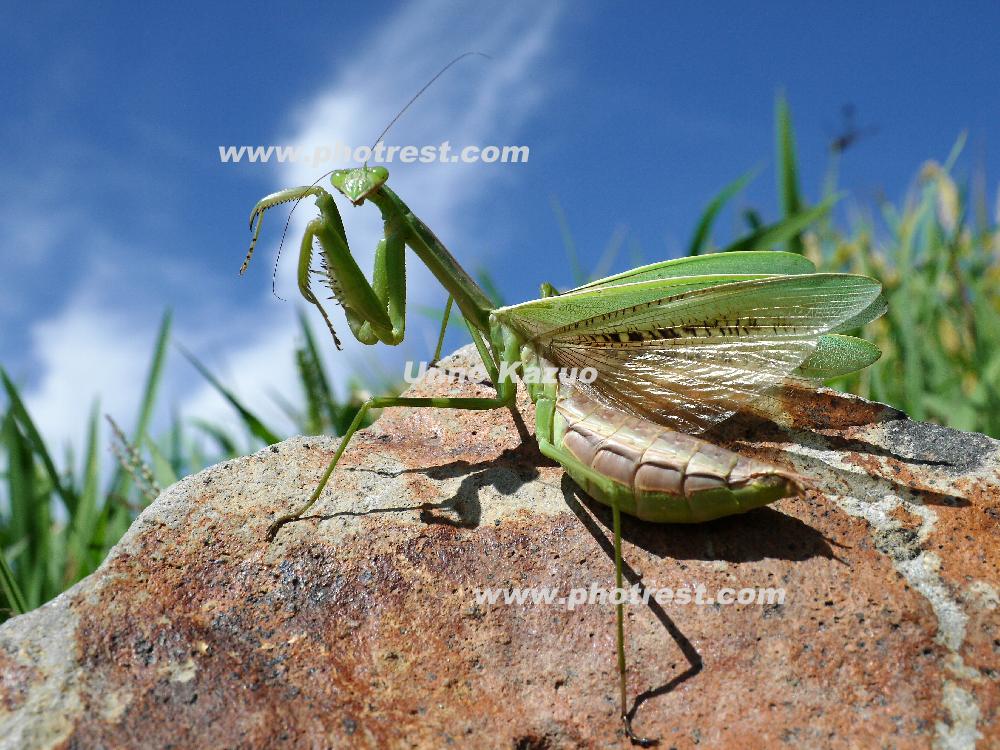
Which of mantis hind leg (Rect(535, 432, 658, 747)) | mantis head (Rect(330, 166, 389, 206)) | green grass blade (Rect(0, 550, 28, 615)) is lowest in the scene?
mantis hind leg (Rect(535, 432, 658, 747))

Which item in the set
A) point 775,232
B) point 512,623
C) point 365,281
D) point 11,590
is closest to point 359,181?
point 365,281

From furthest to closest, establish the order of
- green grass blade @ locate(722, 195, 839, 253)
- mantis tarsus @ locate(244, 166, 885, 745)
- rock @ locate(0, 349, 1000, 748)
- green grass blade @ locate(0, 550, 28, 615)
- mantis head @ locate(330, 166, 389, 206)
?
green grass blade @ locate(722, 195, 839, 253)
green grass blade @ locate(0, 550, 28, 615)
mantis head @ locate(330, 166, 389, 206)
mantis tarsus @ locate(244, 166, 885, 745)
rock @ locate(0, 349, 1000, 748)

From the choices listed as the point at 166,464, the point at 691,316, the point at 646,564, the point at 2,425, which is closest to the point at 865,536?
the point at 646,564

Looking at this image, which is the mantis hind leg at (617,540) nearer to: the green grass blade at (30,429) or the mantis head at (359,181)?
the mantis head at (359,181)

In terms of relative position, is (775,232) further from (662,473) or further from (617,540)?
(617,540)

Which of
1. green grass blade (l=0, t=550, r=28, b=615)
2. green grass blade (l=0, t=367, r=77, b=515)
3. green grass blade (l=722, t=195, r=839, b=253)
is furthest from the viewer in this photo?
green grass blade (l=722, t=195, r=839, b=253)

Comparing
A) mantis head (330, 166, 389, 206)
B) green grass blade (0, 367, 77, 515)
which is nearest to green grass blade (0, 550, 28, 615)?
green grass blade (0, 367, 77, 515)

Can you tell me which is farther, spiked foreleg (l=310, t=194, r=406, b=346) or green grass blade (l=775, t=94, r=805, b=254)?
green grass blade (l=775, t=94, r=805, b=254)

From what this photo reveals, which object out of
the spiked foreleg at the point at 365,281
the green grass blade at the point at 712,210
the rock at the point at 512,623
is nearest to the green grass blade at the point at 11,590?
the rock at the point at 512,623

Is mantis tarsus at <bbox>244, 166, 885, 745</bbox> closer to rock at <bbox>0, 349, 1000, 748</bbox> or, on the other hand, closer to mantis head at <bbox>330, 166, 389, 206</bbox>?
mantis head at <bbox>330, 166, 389, 206</bbox>
